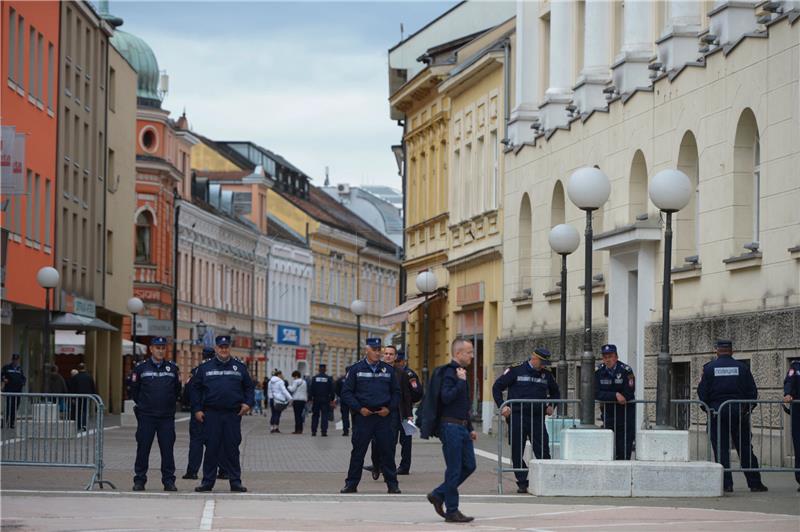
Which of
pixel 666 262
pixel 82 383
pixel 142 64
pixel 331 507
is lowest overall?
pixel 331 507

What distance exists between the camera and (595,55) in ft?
122

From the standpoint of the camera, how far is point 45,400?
24.4 metres

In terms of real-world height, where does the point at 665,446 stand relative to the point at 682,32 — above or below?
below

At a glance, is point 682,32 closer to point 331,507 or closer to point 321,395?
point 331,507

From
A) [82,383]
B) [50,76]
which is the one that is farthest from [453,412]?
[50,76]

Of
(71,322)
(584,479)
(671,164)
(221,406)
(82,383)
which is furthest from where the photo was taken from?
(71,322)

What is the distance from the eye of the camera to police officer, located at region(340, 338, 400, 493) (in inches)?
876

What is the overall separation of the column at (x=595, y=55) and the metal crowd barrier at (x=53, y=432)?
50.4 feet

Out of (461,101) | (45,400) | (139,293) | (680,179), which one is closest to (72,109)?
(461,101)

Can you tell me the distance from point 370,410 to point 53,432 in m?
4.47

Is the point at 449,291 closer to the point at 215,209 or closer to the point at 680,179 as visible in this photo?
the point at 680,179

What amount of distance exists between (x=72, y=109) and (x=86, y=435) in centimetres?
3614

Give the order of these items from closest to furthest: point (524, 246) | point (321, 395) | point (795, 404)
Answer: point (795, 404) → point (524, 246) → point (321, 395)

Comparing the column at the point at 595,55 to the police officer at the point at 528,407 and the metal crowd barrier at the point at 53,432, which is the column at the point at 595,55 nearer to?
the police officer at the point at 528,407
